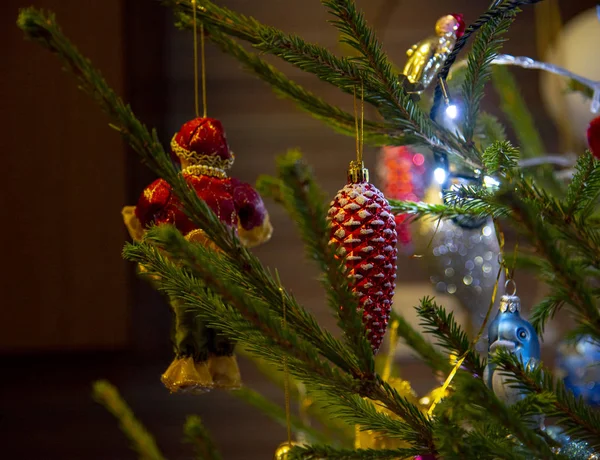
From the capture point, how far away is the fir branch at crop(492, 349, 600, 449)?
42 cm

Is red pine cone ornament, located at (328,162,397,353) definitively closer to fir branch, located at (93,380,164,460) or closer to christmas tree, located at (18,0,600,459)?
christmas tree, located at (18,0,600,459)

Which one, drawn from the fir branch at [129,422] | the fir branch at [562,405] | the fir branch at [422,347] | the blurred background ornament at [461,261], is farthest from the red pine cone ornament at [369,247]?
the blurred background ornament at [461,261]

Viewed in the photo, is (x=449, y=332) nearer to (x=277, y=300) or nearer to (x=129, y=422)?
(x=277, y=300)

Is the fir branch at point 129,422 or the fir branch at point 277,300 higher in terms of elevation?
the fir branch at point 277,300

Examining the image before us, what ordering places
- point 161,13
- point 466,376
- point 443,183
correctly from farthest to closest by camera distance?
point 161,13, point 443,183, point 466,376

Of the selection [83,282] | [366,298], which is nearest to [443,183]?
[366,298]

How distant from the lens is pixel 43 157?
1506 mm

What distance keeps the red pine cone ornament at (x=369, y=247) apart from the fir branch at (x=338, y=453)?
0.31 ft

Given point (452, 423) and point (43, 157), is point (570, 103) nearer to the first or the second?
point (452, 423)

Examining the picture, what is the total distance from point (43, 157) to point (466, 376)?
136cm

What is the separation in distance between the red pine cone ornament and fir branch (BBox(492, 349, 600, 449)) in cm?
10

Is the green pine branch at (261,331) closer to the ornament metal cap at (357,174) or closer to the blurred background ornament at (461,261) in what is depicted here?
the ornament metal cap at (357,174)

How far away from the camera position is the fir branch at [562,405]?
0.42 meters

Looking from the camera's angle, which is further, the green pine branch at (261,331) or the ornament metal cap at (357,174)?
the ornament metal cap at (357,174)
